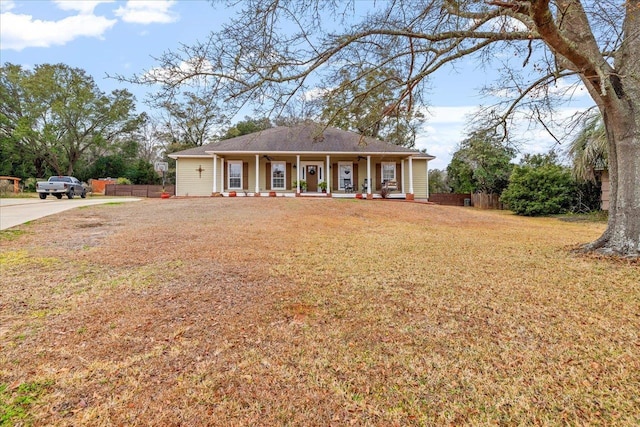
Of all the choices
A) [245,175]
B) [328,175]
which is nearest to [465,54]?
[328,175]

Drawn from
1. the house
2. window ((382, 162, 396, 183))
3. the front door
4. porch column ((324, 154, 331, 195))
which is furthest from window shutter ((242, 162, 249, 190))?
window ((382, 162, 396, 183))

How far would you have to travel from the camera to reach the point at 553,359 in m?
2.51

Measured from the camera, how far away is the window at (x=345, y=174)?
1997 centimetres

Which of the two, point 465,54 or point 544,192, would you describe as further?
point 544,192

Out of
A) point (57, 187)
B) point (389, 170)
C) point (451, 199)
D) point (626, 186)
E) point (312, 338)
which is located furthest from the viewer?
point (451, 199)

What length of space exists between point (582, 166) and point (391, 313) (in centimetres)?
1582

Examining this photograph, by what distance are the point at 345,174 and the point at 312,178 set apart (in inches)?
79.3

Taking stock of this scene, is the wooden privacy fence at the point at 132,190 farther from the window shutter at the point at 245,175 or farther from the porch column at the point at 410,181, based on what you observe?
the porch column at the point at 410,181

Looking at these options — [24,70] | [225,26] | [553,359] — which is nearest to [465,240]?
[553,359]

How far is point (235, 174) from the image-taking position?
20.0m

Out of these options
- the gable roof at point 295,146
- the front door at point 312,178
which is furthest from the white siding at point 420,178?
the front door at point 312,178

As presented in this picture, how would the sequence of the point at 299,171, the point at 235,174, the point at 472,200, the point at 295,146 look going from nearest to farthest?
the point at 295,146 → the point at 299,171 → the point at 235,174 → the point at 472,200

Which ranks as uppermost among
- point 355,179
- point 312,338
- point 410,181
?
point 355,179

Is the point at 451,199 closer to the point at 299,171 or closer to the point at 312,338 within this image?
the point at 299,171
